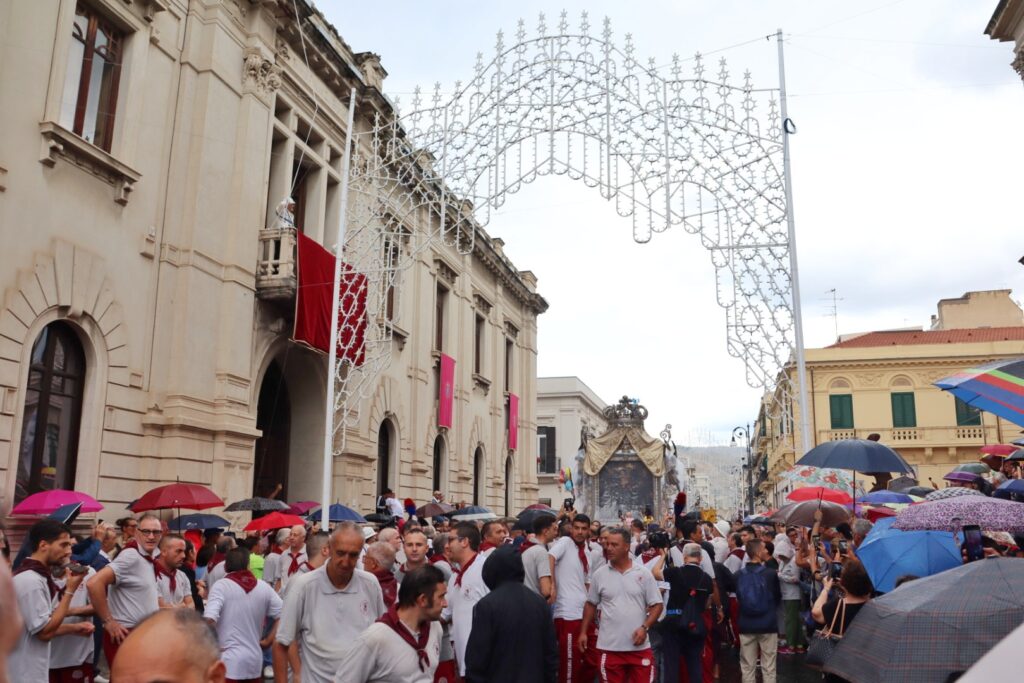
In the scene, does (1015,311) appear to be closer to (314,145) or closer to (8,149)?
(314,145)

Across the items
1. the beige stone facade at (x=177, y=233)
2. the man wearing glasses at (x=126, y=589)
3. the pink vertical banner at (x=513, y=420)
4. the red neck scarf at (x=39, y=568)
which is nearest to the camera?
the red neck scarf at (x=39, y=568)

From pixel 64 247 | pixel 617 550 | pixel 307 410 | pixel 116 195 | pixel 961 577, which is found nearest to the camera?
pixel 961 577

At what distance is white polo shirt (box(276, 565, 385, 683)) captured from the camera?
5.35 meters

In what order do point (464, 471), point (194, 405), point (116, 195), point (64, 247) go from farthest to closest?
point (464, 471)
point (194, 405)
point (116, 195)
point (64, 247)

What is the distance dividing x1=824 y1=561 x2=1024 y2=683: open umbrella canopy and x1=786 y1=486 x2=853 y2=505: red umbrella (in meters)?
10.2

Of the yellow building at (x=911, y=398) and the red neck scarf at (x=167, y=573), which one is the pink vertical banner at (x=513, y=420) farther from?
the red neck scarf at (x=167, y=573)

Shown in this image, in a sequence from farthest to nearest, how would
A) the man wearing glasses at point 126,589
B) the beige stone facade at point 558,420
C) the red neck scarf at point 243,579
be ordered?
1. the beige stone facade at point 558,420
2. the red neck scarf at point 243,579
3. the man wearing glasses at point 126,589

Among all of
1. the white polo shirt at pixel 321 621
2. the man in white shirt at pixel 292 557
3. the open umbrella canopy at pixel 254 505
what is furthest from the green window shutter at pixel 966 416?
the white polo shirt at pixel 321 621

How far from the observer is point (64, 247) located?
481 inches

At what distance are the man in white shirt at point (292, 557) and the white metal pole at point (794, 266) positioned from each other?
701cm

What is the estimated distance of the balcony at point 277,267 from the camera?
16.5 m

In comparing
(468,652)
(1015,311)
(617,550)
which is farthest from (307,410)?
(1015,311)

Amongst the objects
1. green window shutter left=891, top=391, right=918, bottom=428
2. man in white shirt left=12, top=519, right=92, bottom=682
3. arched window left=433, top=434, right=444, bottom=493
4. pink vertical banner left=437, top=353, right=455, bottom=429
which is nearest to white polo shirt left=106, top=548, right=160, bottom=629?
man in white shirt left=12, top=519, right=92, bottom=682

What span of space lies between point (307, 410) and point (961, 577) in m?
17.5
